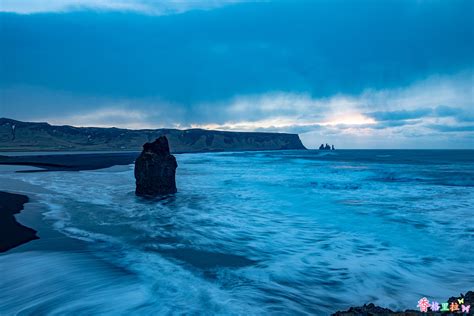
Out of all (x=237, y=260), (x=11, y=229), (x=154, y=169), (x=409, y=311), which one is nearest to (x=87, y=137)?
(x=154, y=169)

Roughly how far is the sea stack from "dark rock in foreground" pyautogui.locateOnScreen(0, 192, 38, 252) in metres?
6.23

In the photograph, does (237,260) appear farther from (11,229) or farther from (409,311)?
(11,229)

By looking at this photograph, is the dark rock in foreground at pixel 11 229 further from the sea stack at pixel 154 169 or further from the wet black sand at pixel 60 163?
the wet black sand at pixel 60 163

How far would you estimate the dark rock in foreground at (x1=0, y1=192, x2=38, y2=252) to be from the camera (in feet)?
31.2

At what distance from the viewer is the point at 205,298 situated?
639 centimetres

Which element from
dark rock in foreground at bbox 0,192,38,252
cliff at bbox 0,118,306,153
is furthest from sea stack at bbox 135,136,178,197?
cliff at bbox 0,118,306,153

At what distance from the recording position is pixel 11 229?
10.9 metres

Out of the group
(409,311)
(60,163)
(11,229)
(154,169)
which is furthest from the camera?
(60,163)

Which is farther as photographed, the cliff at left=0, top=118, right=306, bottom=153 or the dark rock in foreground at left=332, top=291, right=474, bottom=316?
the cliff at left=0, top=118, right=306, bottom=153

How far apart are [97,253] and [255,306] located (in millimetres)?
5194

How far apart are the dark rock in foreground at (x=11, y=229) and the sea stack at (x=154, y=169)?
6.23 m

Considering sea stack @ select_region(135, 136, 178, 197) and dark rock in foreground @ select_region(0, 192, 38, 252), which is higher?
sea stack @ select_region(135, 136, 178, 197)

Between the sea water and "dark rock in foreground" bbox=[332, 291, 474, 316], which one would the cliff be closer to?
the sea water

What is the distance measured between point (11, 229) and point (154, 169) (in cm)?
902
